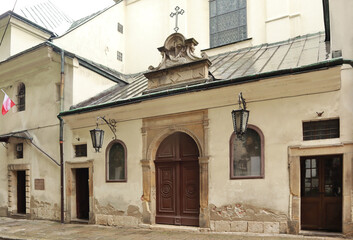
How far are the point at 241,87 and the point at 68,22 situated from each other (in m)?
12.9

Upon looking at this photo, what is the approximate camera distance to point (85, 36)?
1461 centimetres

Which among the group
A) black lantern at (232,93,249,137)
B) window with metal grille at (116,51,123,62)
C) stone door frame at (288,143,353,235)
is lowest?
stone door frame at (288,143,353,235)

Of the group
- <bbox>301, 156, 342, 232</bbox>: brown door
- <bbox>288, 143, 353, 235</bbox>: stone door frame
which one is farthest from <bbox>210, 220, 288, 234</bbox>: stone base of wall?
<bbox>301, 156, 342, 232</bbox>: brown door

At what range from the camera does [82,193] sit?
40.9ft

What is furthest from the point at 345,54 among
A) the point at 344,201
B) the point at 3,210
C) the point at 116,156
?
the point at 3,210

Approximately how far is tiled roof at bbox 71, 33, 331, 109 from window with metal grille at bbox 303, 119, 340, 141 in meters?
1.49

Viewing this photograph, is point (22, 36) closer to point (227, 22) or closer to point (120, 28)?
point (120, 28)

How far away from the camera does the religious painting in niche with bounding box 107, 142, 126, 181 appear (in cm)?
1097

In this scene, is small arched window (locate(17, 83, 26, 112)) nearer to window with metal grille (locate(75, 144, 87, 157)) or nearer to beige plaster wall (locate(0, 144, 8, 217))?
beige plaster wall (locate(0, 144, 8, 217))

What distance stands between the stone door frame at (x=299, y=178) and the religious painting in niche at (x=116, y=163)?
539 centimetres

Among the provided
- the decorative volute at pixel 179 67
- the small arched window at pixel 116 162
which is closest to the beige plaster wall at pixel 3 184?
the small arched window at pixel 116 162

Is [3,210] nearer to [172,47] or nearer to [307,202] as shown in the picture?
[172,47]

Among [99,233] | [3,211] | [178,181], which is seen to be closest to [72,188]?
Answer: [99,233]

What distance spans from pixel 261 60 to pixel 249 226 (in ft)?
17.3
